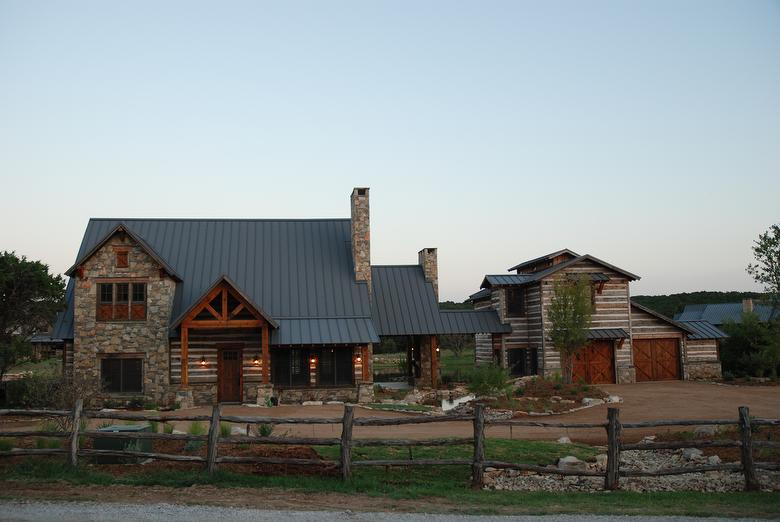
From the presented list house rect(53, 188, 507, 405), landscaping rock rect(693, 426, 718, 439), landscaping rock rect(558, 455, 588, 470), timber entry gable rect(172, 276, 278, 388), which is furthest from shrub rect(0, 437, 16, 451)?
landscaping rock rect(693, 426, 718, 439)

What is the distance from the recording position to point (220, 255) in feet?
107

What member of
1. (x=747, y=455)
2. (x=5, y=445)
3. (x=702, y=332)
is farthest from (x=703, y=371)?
(x=5, y=445)

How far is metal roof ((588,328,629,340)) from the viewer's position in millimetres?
35219

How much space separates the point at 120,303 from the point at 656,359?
1078 inches

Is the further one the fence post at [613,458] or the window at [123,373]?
the window at [123,373]

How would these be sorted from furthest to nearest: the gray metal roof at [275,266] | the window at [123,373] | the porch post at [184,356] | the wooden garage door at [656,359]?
the wooden garage door at [656,359] → the gray metal roof at [275,266] → the window at [123,373] → the porch post at [184,356]

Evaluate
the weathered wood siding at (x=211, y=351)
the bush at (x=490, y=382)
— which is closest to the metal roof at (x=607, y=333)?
the bush at (x=490, y=382)

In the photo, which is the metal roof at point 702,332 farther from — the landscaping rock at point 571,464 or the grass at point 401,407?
the landscaping rock at point 571,464

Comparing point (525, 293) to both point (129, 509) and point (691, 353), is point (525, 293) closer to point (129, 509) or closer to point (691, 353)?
point (691, 353)

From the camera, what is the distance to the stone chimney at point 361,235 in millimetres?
31953

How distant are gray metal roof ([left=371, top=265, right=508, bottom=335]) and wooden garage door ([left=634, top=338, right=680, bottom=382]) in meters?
7.76

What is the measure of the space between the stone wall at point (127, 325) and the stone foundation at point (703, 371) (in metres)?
27.0

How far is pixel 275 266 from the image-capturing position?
32750 mm

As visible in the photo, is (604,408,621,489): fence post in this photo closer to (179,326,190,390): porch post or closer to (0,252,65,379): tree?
(179,326,190,390): porch post
